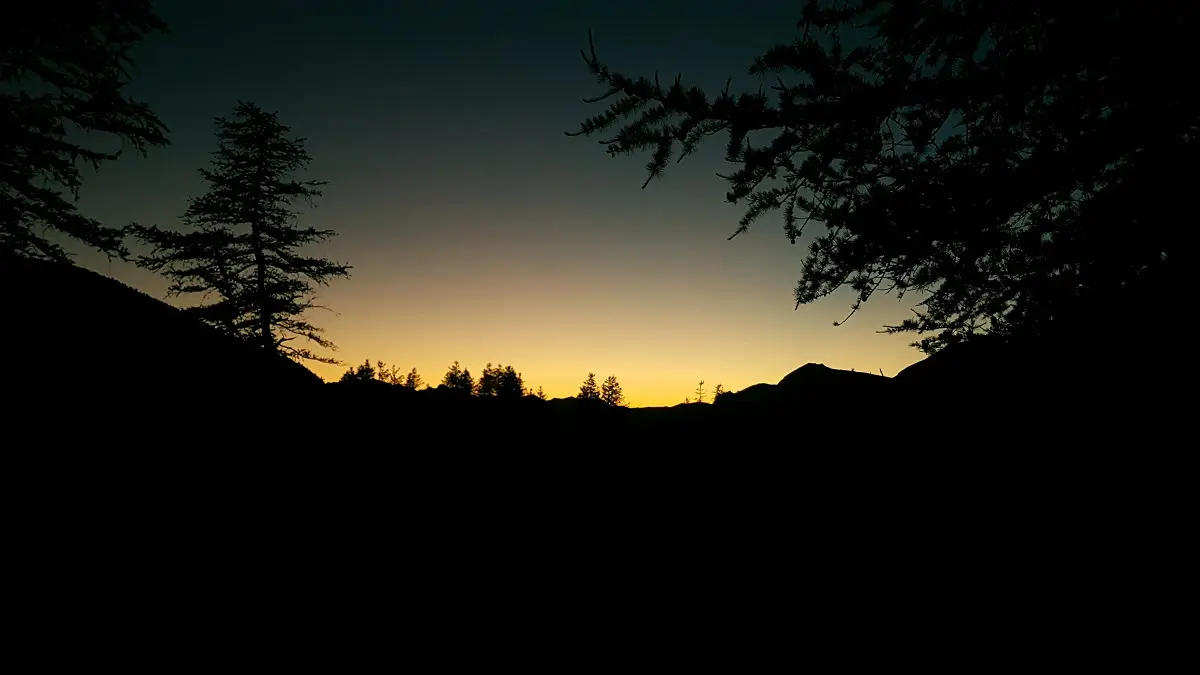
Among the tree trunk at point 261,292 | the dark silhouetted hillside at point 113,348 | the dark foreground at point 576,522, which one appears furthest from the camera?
the tree trunk at point 261,292

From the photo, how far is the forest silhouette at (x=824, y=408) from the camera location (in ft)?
5.96

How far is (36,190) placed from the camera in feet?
39.9

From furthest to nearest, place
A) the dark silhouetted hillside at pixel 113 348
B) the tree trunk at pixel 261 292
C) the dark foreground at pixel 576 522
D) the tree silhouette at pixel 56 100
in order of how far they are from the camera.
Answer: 1. the tree trunk at pixel 261 292
2. the tree silhouette at pixel 56 100
3. the dark silhouetted hillside at pixel 113 348
4. the dark foreground at pixel 576 522

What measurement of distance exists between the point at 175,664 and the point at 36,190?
57.2 ft

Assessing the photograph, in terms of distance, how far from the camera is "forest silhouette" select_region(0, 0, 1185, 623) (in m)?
1.82

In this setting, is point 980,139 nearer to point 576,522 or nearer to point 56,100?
point 576,522

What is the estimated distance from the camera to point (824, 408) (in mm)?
2947

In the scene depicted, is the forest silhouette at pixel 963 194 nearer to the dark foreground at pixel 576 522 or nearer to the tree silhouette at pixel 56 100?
the dark foreground at pixel 576 522

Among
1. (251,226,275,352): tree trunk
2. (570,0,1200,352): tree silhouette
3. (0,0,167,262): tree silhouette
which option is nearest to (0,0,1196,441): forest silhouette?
(570,0,1200,352): tree silhouette

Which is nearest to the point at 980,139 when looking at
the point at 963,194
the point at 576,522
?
the point at 963,194

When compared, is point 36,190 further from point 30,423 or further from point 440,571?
point 440,571

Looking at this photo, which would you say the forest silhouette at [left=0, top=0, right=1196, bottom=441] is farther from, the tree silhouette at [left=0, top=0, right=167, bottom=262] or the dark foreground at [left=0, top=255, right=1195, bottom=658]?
the tree silhouette at [left=0, top=0, right=167, bottom=262]

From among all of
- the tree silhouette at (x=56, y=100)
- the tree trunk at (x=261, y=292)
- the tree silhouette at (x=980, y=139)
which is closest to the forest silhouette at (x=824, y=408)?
the tree silhouette at (x=980, y=139)

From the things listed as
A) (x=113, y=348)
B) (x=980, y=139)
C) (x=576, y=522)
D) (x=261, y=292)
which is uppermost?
(x=261, y=292)
